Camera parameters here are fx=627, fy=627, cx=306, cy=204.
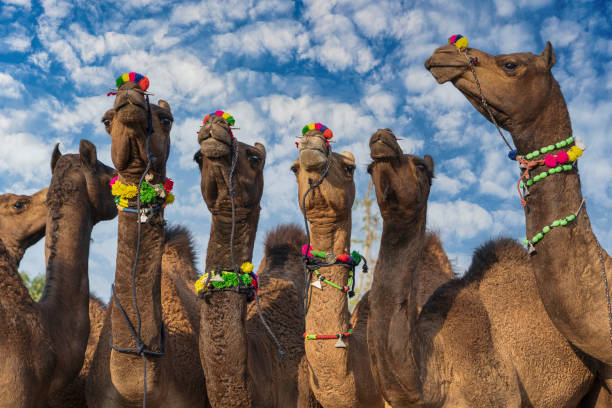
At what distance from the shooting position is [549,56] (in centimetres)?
453

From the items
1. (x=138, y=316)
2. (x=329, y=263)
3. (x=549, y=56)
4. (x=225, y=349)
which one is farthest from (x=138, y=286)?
(x=549, y=56)

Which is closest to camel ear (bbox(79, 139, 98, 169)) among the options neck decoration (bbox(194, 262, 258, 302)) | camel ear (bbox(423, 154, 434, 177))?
neck decoration (bbox(194, 262, 258, 302))

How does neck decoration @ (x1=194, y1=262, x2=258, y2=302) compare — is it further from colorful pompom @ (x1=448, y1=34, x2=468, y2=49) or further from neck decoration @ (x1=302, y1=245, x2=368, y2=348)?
colorful pompom @ (x1=448, y1=34, x2=468, y2=49)

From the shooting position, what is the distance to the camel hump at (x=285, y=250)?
7320mm

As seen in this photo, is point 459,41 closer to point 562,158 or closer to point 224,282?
point 562,158

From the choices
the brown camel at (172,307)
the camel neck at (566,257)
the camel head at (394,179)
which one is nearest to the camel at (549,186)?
the camel neck at (566,257)

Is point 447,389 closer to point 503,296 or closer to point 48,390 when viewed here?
point 503,296

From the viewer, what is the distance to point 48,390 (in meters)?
4.81

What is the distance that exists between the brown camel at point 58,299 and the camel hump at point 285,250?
203 cm

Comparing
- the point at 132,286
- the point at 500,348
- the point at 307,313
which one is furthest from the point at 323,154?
the point at 500,348

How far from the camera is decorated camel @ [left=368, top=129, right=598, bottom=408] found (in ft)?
15.0

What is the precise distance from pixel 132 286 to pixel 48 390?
1015 millimetres

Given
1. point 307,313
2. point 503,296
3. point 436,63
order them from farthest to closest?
point 503,296
point 307,313
point 436,63

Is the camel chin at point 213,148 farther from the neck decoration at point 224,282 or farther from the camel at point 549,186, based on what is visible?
the camel at point 549,186
